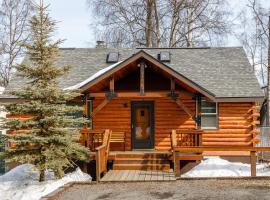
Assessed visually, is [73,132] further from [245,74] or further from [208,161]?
[245,74]

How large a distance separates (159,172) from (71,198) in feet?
13.7

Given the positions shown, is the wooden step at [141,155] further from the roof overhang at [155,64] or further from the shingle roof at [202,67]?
the shingle roof at [202,67]

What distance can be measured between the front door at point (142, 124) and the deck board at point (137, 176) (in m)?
3.53

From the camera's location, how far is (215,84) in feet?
54.8

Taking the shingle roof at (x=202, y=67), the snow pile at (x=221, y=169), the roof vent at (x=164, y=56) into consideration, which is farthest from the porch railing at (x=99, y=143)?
the roof vent at (x=164, y=56)

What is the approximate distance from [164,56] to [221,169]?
740 cm

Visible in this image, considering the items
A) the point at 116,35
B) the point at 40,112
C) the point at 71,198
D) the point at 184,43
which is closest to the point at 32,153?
the point at 40,112

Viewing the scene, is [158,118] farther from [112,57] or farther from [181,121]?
[112,57]

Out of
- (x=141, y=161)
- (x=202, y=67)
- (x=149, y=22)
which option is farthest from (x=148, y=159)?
(x=149, y=22)

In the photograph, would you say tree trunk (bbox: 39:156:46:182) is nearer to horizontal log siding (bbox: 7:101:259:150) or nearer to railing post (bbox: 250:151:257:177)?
horizontal log siding (bbox: 7:101:259:150)

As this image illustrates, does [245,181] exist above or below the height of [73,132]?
below

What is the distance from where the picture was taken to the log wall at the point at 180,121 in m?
16.1

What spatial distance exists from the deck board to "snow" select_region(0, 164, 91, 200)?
1344mm

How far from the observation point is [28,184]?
12039 millimetres
